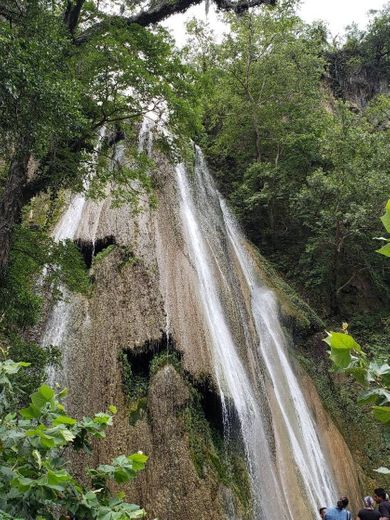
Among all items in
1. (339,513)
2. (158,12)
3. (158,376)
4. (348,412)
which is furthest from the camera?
(348,412)

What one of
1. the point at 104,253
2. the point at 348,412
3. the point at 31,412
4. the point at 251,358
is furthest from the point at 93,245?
the point at 31,412

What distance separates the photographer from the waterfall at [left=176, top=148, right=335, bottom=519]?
9.50 metres

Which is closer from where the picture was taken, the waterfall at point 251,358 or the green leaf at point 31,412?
the green leaf at point 31,412

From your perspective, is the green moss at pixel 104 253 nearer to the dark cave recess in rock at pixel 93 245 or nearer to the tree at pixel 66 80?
the dark cave recess in rock at pixel 93 245

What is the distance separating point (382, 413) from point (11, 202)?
688cm

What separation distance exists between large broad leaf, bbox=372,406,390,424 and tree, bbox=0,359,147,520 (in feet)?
4.03

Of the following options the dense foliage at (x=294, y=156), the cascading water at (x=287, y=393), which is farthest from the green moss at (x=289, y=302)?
the dense foliage at (x=294, y=156)

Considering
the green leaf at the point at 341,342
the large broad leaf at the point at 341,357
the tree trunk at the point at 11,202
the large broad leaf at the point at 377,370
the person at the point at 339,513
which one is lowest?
the person at the point at 339,513

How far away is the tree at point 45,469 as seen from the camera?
2229 mm

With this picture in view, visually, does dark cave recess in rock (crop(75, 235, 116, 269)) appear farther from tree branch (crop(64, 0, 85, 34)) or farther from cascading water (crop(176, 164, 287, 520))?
tree branch (crop(64, 0, 85, 34))

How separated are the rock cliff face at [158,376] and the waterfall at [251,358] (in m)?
0.24

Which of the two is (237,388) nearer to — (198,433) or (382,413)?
(198,433)

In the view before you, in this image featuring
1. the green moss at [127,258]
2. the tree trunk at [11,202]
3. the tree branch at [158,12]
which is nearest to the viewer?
the tree trunk at [11,202]

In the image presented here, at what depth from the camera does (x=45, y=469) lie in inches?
92.2
